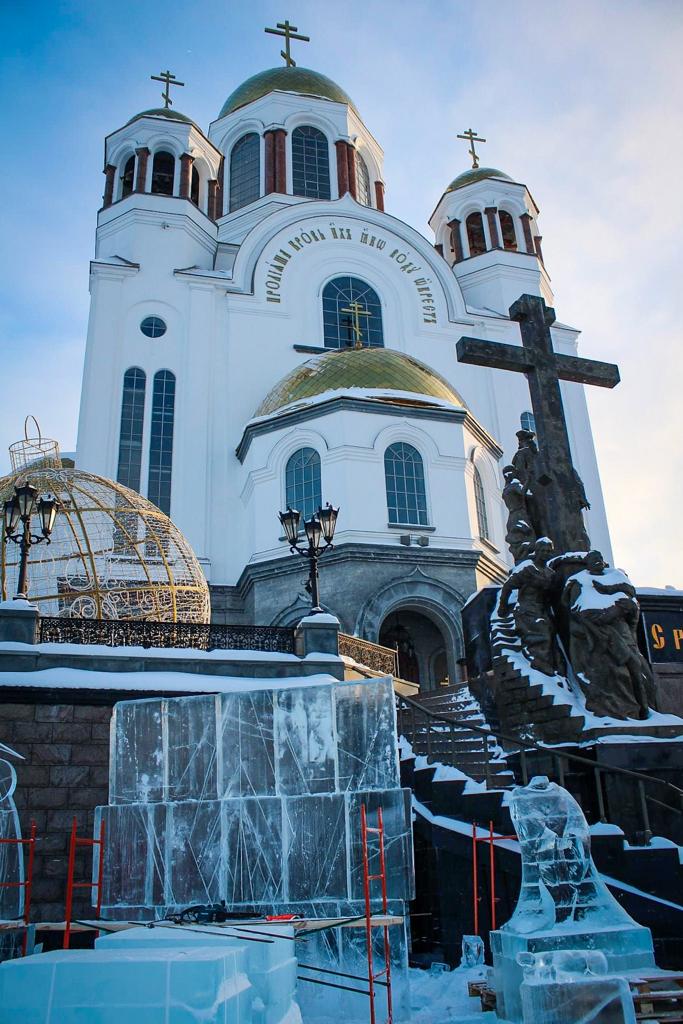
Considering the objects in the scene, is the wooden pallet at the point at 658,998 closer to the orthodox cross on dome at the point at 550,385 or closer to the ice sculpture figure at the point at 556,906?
the ice sculpture figure at the point at 556,906

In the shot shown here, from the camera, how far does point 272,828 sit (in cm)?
691

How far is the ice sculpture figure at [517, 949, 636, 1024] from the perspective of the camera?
14.8 ft

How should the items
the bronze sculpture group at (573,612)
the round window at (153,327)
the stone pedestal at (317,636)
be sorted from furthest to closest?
the round window at (153,327) → the stone pedestal at (317,636) → the bronze sculpture group at (573,612)

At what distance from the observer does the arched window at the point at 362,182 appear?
33.9 m

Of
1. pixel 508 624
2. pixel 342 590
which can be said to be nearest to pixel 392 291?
pixel 342 590

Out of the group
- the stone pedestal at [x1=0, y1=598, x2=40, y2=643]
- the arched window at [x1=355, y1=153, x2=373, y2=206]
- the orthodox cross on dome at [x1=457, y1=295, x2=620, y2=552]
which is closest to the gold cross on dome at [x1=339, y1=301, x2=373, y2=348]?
the arched window at [x1=355, y1=153, x2=373, y2=206]

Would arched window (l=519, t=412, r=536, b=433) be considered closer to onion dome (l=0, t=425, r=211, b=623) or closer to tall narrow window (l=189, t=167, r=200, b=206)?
tall narrow window (l=189, t=167, r=200, b=206)

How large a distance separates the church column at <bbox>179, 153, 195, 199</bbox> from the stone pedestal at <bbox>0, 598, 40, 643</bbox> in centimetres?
2162

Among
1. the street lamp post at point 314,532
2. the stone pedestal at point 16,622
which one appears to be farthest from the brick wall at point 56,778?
the street lamp post at point 314,532

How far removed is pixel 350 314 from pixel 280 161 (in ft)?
27.5

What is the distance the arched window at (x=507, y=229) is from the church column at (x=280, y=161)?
8.72 metres

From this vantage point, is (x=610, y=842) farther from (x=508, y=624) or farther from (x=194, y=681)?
(x=194, y=681)

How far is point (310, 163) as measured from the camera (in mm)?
32906

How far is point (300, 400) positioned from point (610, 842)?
640 inches
